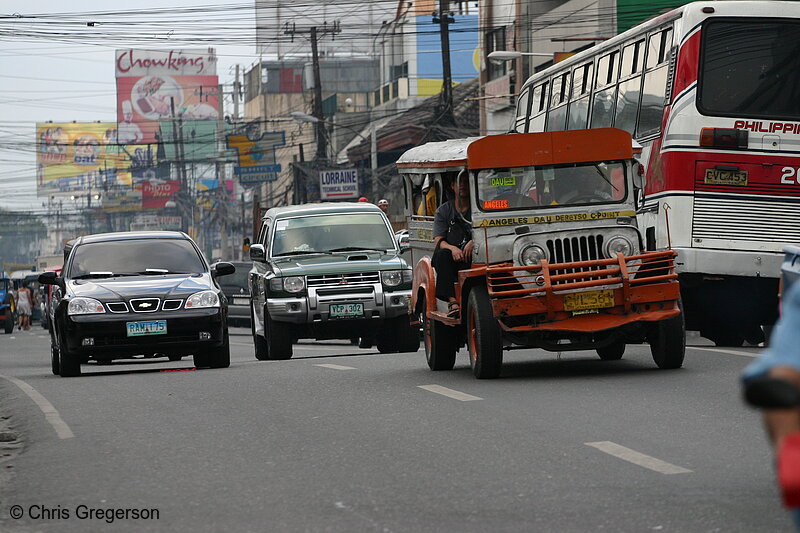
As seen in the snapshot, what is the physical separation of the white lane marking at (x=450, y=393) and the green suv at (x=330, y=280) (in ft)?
20.9

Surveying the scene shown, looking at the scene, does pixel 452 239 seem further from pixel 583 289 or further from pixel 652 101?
pixel 652 101

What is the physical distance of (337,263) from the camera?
19656 millimetres

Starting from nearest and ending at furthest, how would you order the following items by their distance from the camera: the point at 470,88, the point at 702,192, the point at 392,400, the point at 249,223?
the point at 392,400, the point at 702,192, the point at 470,88, the point at 249,223

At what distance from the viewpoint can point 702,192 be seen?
53.2ft

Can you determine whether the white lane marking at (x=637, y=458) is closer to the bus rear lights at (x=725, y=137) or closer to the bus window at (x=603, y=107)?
the bus rear lights at (x=725, y=137)

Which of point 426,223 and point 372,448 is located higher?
point 426,223

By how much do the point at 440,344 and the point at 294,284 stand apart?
200 inches

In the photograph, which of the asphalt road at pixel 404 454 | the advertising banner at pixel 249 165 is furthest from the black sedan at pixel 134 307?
the advertising banner at pixel 249 165

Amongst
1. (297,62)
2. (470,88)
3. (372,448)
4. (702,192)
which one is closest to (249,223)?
(297,62)

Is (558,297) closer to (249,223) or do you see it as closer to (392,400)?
(392,400)

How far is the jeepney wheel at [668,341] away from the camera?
517 inches

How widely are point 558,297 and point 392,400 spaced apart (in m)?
1.79

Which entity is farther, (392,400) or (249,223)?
(249,223)

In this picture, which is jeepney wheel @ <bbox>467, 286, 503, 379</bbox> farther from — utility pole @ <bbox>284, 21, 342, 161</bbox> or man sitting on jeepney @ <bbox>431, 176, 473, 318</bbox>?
utility pole @ <bbox>284, 21, 342, 161</bbox>
